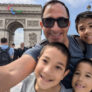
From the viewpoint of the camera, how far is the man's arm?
3.58 feet

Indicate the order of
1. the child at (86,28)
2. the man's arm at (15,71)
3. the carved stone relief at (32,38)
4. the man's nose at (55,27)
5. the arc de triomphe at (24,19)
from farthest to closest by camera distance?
the arc de triomphe at (24,19) → the carved stone relief at (32,38) → the child at (86,28) → the man's nose at (55,27) → the man's arm at (15,71)

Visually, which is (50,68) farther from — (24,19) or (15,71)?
(24,19)

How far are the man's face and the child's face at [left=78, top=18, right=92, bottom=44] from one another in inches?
15.3

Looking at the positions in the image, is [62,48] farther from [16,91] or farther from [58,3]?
[16,91]

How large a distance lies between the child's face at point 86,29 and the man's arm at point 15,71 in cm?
78

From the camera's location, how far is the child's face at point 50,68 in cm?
130

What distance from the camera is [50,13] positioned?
1.59 metres

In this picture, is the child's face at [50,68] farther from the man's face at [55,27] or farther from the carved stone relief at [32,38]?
the carved stone relief at [32,38]

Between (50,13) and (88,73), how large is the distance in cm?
64

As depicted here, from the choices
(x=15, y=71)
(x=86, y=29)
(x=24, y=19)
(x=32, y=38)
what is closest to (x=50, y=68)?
(x=15, y=71)

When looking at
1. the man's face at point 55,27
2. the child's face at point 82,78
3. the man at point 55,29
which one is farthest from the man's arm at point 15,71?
the child's face at point 82,78

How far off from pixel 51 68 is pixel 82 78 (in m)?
0.40

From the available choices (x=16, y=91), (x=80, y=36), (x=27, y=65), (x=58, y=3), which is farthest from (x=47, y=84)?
(x=80, y=36)

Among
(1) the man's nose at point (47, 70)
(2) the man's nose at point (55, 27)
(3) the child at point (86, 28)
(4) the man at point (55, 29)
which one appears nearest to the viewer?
(1) the man's nose at point (47, 70)
